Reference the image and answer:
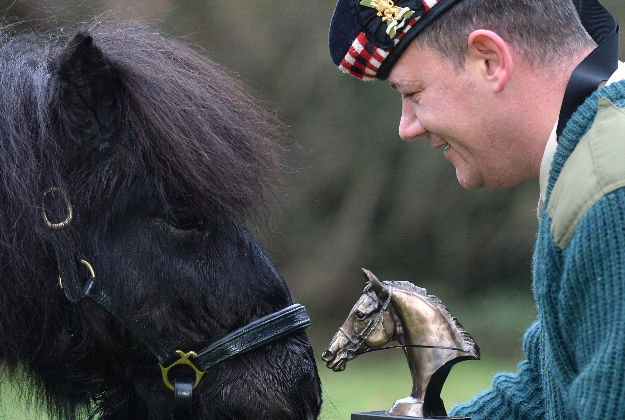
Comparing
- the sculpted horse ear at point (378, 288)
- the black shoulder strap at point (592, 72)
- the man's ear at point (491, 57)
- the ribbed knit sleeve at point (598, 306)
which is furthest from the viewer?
the sculpted horse ear at point (378, 288)

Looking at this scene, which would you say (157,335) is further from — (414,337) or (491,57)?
(491,57)

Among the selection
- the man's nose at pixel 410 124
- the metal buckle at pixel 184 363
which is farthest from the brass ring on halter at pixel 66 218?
the man's nose at pixel 410 124

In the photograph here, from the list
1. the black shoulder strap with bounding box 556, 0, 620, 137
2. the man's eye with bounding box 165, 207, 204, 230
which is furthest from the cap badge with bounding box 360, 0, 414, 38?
the man's eye with bounding box 165, 207, 204, 230

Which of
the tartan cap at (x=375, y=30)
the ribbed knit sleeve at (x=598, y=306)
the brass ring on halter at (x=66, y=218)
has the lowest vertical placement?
the brass ring on halter at (x=66, y=218)

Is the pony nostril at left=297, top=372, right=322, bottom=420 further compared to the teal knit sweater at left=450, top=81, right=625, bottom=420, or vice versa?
the pony nostril at left=297, top=372, right=322, bottom=420

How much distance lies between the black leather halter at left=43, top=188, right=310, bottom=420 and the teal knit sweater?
84 centimetres

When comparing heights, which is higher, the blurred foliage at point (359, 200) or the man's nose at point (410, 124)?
the man's nose at point (410, 124)

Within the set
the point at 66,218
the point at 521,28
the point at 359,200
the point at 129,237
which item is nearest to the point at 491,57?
the point at 521,28

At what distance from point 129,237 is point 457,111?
0.97m

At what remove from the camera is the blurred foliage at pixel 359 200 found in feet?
29.4

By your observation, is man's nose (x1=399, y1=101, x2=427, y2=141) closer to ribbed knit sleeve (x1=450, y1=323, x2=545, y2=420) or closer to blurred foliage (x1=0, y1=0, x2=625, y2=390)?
ribbed knit sleeve (x1=450, y1=323, x2=545, y2=420)

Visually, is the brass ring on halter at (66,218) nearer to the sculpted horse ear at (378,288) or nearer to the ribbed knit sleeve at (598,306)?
the sculpted horse ear at (378,288)

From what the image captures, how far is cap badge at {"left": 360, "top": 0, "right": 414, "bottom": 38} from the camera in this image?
1.79 metres

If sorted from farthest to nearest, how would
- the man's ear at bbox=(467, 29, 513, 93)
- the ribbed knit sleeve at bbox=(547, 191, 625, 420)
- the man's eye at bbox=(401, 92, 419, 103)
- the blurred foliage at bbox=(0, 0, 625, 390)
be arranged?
the blurred foliage at bbox=(0, 0, 625, 390), the man's eye at bbox=(401, 92, 419, 103), the man's ear at bbox=(467, 29, 513, 93), the ribbed knit sleeve at bbox=(547, 191, 625, 420)
